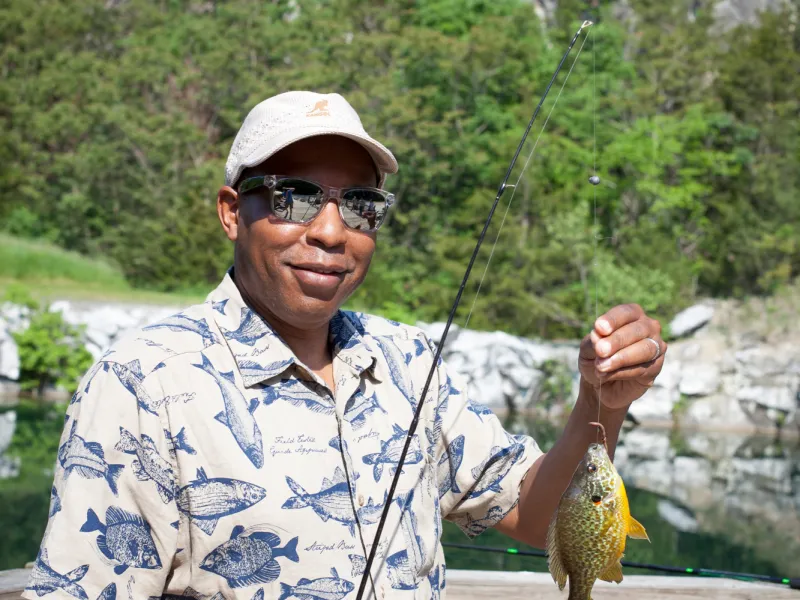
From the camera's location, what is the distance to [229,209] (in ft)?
5.71

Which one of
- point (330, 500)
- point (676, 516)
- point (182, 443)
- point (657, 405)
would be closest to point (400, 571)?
point (330, 500)

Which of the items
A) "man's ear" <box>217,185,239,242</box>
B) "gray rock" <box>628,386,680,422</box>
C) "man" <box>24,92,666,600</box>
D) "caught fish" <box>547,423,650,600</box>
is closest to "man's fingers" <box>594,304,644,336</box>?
"man" <box>24,92,666,600</box>

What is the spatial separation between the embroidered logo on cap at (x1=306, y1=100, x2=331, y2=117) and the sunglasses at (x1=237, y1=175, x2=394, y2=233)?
11 centimetres

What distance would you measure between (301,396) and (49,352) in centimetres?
1090

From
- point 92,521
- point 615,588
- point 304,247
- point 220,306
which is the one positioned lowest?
point 615,588

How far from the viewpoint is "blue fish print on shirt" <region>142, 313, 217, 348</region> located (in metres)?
1.57

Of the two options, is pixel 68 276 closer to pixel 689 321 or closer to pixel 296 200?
pixel 689 321

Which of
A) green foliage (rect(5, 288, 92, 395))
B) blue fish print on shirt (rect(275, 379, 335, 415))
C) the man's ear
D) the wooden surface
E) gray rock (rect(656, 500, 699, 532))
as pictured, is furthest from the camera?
green foliage (rect(5, 288, 92, 395))

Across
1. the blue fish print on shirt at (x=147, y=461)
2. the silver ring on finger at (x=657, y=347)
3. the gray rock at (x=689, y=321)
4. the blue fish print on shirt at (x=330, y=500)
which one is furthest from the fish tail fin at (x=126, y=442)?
the gray rock at (x=689, y=321)

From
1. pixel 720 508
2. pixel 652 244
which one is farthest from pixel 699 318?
pixel 720 508

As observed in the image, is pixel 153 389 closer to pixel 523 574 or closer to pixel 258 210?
pixel 258 210

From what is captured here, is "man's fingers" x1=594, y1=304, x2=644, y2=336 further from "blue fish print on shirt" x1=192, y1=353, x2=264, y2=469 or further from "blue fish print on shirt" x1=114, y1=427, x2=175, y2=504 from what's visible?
"blue fish print on shirt" x1=114, y1=427, x2=175, y2=504

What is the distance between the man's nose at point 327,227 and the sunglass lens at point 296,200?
0.01 meters

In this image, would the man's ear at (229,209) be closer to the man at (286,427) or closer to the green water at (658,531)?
the man at (286,427)
